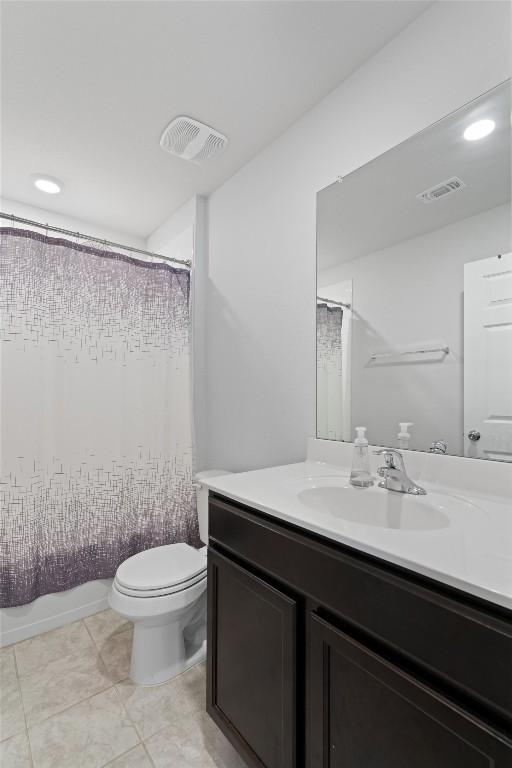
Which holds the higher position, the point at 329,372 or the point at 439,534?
the point at 329,372

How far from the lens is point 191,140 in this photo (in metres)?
1.77

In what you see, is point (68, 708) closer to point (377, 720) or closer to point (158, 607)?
point (158, 607)

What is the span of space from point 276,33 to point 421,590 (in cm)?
172

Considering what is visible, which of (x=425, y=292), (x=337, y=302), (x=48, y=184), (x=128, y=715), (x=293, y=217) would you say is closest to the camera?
(x=425, y=292)

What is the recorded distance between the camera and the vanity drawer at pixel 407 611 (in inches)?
21.1

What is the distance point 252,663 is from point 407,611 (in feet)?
1.87

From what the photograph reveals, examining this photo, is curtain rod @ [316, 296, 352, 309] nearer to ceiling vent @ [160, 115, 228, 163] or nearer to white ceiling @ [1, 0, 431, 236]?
white ceiling @ [1, 0, 431, 236]

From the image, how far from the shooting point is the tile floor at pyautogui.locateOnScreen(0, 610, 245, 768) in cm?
117

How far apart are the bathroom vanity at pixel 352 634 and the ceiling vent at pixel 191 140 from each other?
161cm

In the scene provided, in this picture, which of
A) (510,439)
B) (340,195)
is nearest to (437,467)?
(510,439)

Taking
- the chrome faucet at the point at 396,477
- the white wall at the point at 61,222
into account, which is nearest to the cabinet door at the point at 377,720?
the chrome faucet at the point at 396,477

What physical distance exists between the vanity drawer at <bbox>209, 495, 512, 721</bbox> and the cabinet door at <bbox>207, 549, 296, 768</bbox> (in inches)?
3.8

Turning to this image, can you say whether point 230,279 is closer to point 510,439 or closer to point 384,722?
point 510,439

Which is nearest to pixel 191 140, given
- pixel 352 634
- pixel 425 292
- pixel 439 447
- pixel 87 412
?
pixel 425 292
